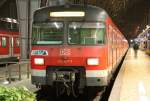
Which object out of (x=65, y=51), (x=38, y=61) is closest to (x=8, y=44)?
(x=38, y=61)

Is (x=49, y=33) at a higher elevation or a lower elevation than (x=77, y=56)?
higher

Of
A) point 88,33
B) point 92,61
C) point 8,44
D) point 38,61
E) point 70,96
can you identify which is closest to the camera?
point 92,61

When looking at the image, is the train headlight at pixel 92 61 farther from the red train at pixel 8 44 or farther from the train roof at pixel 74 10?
the red train at pixel 8 44

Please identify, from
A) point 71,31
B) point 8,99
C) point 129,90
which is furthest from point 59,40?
point 8,99

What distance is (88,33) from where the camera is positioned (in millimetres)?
14039

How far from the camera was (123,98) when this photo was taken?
41.8 ft

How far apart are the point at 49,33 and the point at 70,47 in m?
0.79

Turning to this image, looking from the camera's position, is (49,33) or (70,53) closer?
(70,53)

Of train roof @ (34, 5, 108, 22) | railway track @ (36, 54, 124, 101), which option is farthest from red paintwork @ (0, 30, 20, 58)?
train roof @ (34, 5, 108, 22)

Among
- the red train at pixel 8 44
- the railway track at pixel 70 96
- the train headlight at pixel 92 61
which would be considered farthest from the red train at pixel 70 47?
the red train at pixel 8 44

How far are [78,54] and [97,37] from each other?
2.49ft

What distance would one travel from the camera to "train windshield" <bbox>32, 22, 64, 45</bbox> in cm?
1420

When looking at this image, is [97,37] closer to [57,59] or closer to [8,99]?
[57,59]

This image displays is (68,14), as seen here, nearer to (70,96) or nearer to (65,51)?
(65,51)
